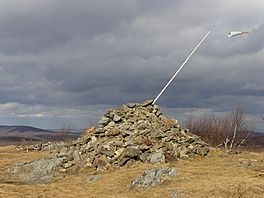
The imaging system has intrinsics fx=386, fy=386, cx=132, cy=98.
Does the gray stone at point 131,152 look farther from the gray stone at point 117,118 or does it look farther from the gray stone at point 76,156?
the gray stone at point 117,118

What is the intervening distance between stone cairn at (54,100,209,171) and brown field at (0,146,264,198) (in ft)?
4.07

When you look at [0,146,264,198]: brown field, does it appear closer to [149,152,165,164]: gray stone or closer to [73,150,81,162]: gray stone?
[149,152,165,164]: gray stone

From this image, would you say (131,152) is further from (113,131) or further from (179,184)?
(179,184)

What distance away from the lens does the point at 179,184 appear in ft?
79.6

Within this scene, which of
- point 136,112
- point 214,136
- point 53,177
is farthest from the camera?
point 214,136

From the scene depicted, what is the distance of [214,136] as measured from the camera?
2975 inches

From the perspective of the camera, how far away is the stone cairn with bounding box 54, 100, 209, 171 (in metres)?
30.8

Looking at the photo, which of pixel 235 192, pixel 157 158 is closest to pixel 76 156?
pixel 157 158

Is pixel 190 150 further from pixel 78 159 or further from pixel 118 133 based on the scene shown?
pixel 78 159

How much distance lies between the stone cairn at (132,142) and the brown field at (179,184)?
1240 millimetres

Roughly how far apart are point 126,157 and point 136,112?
6864mm

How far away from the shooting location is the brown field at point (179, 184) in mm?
22203

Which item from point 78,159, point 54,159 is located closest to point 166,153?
point 78,159

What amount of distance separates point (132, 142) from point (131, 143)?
0.17m
